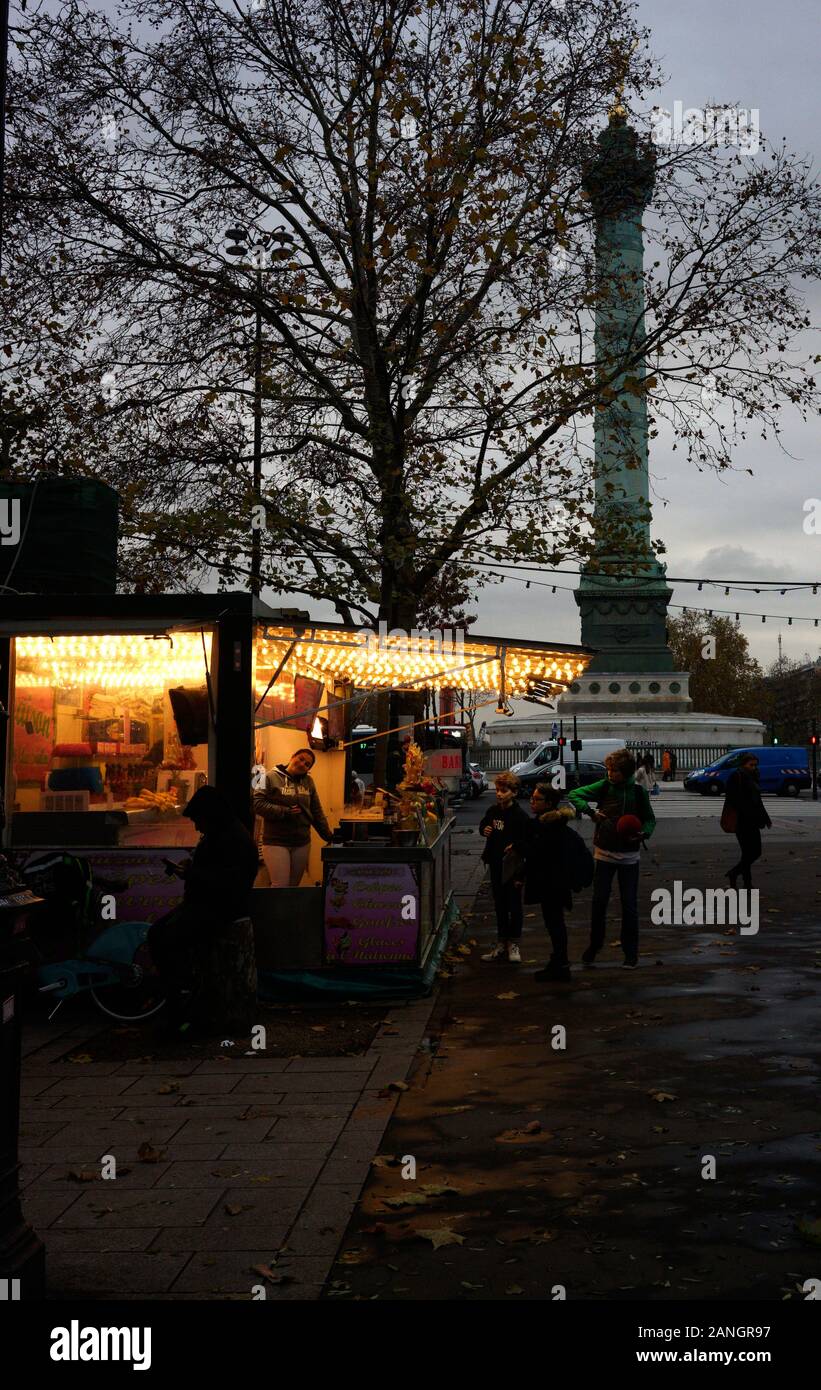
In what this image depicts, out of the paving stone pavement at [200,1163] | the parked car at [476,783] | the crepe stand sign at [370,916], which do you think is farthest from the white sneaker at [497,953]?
the parked car at [476,783]

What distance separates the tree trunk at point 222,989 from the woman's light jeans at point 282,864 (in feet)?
9.85

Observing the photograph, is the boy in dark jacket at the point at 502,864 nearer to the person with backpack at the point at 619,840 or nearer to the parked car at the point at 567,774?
the person with backpack at the point at 619,840

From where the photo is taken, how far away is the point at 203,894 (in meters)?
9.79

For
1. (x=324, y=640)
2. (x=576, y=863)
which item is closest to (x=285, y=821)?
(x=324, y=640)

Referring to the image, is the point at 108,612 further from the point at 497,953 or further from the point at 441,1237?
the point at 441,1237

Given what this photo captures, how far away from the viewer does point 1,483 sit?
1207cm

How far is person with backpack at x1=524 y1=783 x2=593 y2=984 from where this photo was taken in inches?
467

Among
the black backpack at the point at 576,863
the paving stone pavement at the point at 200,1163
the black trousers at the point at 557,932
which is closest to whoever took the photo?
the paving stone pavement at the point at 200,1163

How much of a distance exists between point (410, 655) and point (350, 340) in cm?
839

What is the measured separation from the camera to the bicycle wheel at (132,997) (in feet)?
33.8

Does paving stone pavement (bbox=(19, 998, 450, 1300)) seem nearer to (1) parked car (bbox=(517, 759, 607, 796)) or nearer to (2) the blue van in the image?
(1) parked car (bbox=(517, 759, 607, 796))

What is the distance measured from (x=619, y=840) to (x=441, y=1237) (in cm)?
725

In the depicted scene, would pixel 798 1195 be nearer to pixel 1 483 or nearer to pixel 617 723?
Result: pixel 1 483

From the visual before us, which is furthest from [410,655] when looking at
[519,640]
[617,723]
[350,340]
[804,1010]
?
[617,723]
